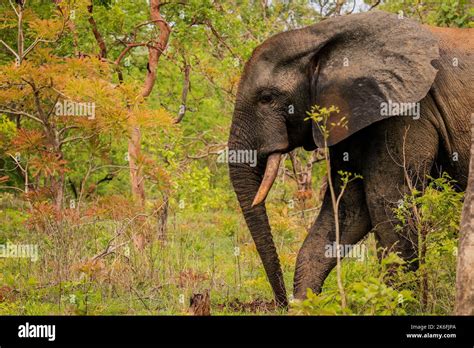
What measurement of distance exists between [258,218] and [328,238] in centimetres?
77

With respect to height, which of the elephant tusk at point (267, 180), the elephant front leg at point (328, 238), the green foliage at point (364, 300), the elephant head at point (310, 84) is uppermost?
the elephant head at point (310, 84)

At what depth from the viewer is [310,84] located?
29.9ft

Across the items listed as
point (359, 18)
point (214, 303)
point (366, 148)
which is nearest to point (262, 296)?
point (214, 303)

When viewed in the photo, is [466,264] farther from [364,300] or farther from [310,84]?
[310,84]

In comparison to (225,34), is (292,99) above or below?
below

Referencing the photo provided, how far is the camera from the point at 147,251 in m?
11.1

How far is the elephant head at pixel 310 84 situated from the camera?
343 inches

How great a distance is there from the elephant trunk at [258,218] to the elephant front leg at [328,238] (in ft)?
0.79

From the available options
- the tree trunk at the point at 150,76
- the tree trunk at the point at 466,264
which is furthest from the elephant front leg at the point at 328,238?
the tree trunk at the point at 150,76

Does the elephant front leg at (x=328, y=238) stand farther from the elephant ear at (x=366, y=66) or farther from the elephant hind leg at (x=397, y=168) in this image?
the elephant ear at (x=366, y=66)
